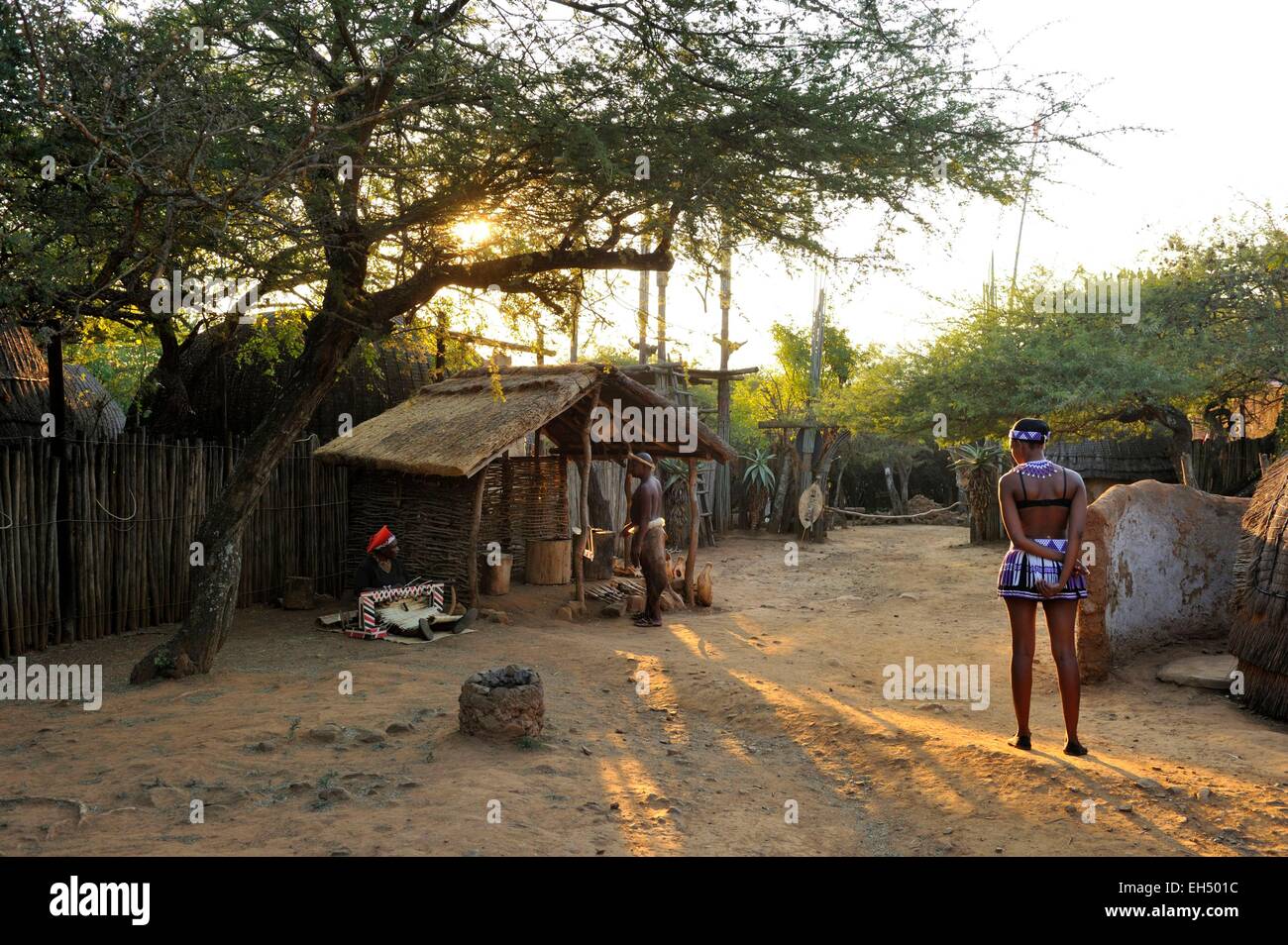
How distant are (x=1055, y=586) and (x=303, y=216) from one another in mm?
5701

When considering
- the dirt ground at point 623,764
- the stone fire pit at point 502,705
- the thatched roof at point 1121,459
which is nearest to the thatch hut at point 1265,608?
the dirt ground at point 623,764

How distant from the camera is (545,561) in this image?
13414mm

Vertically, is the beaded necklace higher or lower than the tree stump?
higher

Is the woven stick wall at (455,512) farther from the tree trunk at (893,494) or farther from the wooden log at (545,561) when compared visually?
the tree trunk at (893,494)

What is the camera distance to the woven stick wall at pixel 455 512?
11969 millimetres

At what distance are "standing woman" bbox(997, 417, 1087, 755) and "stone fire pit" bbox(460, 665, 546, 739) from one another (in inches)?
117

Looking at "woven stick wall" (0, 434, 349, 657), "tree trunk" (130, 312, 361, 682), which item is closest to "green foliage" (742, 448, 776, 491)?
"woven stick wall" (0, 434, 349, 657)

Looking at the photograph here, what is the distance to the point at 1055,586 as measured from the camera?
18.3ft

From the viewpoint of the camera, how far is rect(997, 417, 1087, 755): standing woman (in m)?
5.63

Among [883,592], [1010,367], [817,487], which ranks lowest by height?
[883,592]

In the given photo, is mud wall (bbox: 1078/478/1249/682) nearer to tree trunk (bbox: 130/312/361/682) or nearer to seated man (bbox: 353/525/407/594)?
tree trunk (bbox: 130/312/361/682)

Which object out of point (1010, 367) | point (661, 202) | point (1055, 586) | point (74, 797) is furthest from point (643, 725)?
point (1010, 367)

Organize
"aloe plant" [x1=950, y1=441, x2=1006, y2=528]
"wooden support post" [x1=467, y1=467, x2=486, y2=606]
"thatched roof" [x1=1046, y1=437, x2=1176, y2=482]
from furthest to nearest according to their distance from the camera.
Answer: "aloe plant" [x1=950, y1=441, x2=1006, y2=528] → "thatched roof" [x1=1046, y1=437, x2=1176, y2=482] → "wooden support post" [x1=467, y1=467, x2=486, y2=606]
